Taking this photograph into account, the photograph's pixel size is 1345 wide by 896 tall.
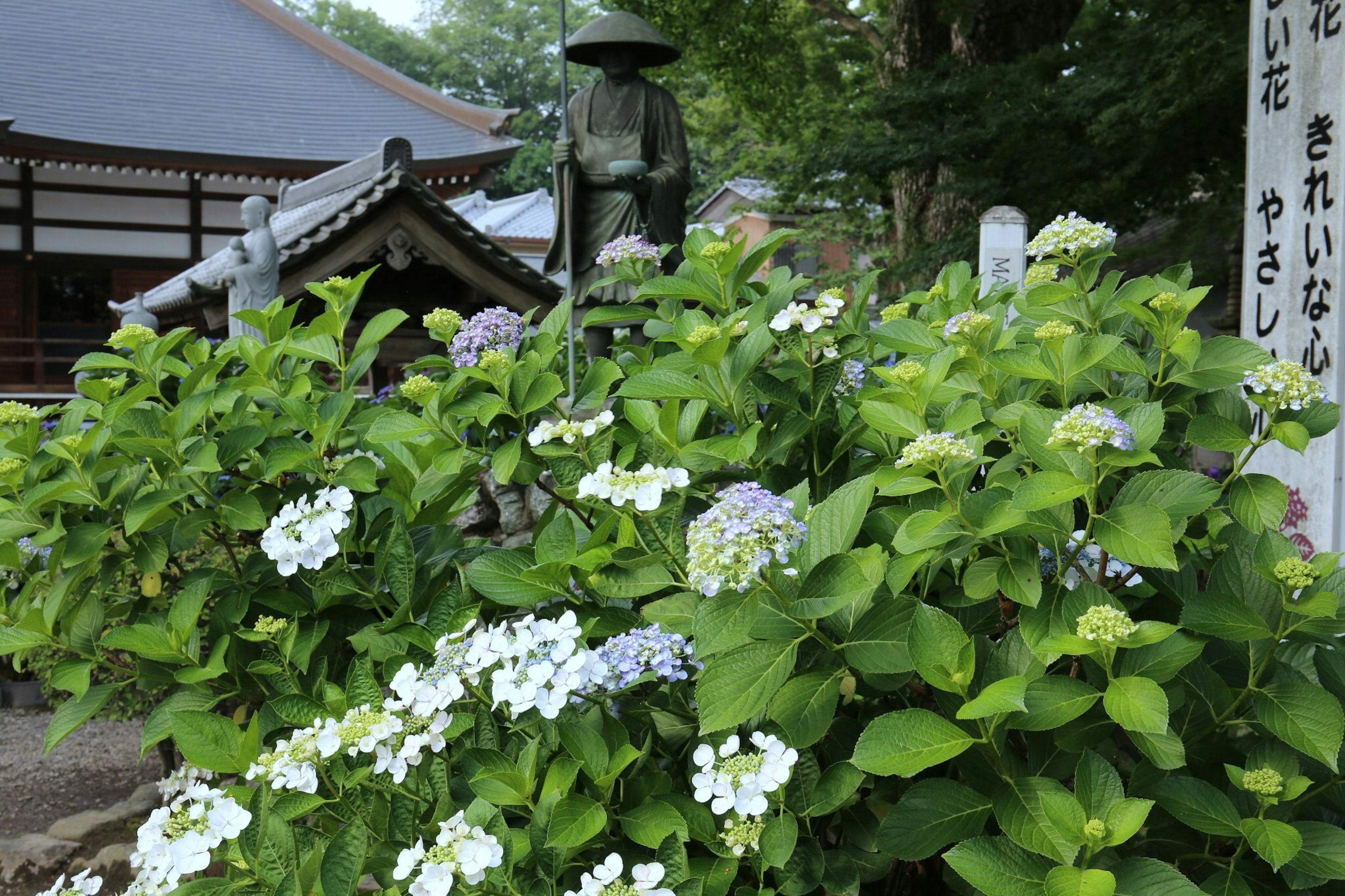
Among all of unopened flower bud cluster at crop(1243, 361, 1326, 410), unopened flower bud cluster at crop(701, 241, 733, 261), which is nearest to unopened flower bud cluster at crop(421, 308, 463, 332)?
unopened flower bud cluster at crop(701, 241, 733, 261)

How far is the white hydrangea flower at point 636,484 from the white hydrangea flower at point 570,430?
12cm

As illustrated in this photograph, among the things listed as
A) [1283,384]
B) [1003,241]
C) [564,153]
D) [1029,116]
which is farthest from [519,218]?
[1283,384]

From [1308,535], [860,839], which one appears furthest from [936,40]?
[860,839]

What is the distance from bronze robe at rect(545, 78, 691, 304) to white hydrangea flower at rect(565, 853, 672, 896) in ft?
15.7

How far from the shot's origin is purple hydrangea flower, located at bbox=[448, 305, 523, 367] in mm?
1432

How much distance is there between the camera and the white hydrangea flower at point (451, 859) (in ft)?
3.19

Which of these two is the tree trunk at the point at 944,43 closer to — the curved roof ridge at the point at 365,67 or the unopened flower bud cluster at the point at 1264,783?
the curved roof ridge at the point at 365,67

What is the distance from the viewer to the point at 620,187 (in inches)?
222

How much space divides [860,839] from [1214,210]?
1030 cm

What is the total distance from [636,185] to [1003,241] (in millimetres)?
2371

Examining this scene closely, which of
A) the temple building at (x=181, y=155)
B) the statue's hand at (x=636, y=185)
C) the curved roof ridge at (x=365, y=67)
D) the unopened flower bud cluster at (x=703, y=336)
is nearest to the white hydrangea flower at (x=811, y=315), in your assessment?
the unopened flower bud cluster at (x=703, y=336)

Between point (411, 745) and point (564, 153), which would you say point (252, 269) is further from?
point (411, 745)

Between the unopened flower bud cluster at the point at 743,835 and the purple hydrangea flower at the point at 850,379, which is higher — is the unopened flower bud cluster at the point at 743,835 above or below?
below

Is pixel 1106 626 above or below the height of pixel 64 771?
above
